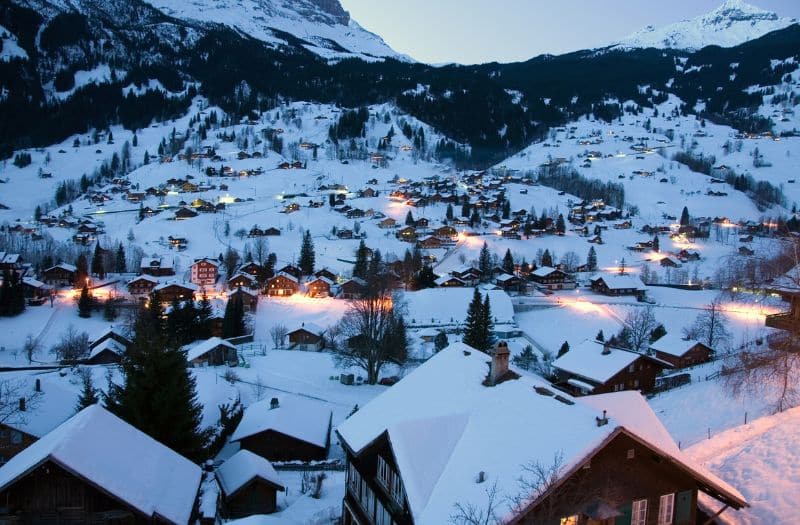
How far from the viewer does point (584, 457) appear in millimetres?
9547

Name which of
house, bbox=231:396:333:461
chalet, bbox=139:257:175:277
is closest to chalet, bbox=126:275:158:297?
chalet, bbox=139:257:175:277

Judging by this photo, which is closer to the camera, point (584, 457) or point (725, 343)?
point (584, 457)

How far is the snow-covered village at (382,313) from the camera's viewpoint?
11.3m

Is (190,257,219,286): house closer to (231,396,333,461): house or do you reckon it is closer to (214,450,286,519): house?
(231,396,333,461): house

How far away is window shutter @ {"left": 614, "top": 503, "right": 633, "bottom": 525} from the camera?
10.7m

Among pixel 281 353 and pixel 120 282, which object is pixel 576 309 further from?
pixel 120 282

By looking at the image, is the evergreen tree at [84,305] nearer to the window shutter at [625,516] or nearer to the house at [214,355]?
the house at [214,355]

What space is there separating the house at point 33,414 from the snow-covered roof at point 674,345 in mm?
38658

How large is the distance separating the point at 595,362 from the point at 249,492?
24.3 metres

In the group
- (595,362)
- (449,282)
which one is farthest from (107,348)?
(449,282)

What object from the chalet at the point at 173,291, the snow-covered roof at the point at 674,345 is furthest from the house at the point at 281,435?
the chalet at the point at 173,291

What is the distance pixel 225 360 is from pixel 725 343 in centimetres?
3916

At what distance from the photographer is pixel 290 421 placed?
25562 millimetres

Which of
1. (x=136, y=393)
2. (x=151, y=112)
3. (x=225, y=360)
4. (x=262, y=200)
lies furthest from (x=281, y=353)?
(x=151, y=112)
